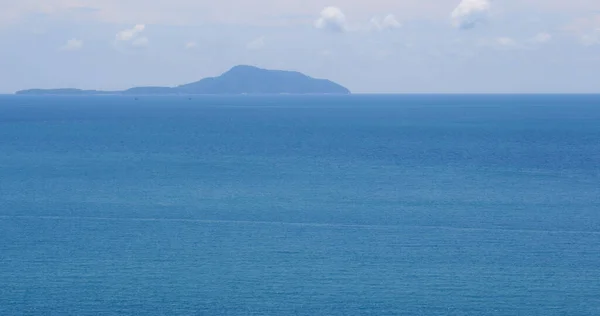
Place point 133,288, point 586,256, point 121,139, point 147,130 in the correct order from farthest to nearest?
point 147,130 → point 121,139 → point 586,256 → point 133,288

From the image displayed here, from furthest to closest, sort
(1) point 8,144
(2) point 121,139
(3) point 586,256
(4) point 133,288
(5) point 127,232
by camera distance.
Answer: (2) point 121,139
(1) point 8,144
(5) point 127,232
(3) point 586,256
(4) point 133,288

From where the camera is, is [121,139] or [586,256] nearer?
[586,256]

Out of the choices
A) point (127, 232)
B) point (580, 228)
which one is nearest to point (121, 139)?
point (127, 232)

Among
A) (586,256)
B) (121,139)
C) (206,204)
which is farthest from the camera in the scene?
(121,139)

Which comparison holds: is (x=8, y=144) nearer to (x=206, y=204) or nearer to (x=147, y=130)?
(x=147, y=130)

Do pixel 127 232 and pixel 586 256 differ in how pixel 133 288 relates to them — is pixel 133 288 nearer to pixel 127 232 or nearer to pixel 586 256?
pixel 127 232

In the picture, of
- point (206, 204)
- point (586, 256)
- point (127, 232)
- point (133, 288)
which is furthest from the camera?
point (206, 204)

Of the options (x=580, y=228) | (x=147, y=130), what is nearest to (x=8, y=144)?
(x=147, y=130)
